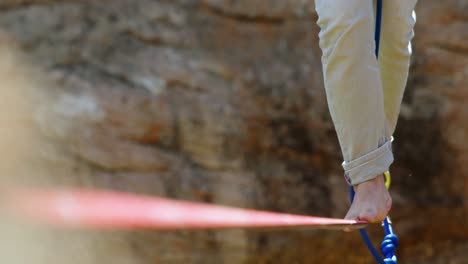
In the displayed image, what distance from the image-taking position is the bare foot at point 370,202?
1.72 m

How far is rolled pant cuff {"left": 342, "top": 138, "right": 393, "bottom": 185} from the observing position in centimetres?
172

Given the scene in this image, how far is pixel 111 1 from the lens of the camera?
3586 mm

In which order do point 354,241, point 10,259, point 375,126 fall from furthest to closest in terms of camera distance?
1. point 354,241
2. point 10,259
3. point 375,126

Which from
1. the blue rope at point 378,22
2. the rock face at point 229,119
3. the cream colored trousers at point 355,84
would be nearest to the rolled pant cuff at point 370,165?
the cream colored trousers at point 355,84

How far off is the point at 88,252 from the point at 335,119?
6.15 feet

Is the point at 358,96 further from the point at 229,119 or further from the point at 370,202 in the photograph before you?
the point at 229,119

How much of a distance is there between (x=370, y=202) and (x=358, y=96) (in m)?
0.22

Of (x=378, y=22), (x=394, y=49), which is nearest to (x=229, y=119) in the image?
(x=394, y=49)

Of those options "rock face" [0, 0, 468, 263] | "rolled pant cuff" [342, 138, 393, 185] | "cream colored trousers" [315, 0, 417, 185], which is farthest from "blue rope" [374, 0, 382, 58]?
"rock face" [0, 0, 468, 263]

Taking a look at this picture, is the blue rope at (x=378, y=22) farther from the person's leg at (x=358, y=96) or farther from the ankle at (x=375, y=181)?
the ankle at (x=375, y=181)

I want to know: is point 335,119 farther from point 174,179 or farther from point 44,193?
point 44,193

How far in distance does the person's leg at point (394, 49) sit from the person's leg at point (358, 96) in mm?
119

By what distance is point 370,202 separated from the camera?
1.72 m

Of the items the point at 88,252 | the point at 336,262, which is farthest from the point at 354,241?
the point at 88,252
